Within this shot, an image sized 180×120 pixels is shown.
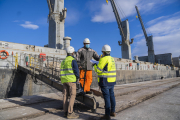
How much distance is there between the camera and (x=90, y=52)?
4.06 metres

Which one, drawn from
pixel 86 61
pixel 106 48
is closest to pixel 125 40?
pixel 86 61

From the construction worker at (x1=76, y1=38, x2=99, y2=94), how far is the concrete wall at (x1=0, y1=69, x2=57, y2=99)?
509 centimetres

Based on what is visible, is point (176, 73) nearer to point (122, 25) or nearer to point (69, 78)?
point (122, 25)

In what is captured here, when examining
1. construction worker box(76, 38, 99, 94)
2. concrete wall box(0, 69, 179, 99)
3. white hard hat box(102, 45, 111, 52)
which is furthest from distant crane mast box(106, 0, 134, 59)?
white hard hat box(102, 45, 111, 52)

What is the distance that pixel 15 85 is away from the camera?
8453 millimetres

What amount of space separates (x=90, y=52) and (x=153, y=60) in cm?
5164

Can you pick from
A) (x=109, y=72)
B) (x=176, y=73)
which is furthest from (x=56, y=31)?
(x=176, y=73)

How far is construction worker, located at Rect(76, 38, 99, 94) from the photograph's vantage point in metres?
3.80

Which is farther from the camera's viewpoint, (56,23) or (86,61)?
(56,23)

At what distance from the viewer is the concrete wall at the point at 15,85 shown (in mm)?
7963

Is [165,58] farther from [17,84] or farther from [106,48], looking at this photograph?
[106,48]

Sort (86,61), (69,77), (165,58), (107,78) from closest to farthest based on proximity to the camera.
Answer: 1. (107,78)
2. (69,77)
3. (86,61)
4. (165,58)

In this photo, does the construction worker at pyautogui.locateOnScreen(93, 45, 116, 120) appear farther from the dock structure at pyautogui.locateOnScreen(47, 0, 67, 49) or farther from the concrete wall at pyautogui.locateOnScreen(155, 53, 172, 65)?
the concrete wall at pyautogui.locateOnScreen(155, 53, 172, 65)

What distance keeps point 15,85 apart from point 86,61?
24.0ft
